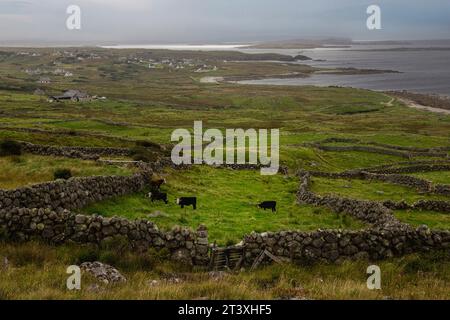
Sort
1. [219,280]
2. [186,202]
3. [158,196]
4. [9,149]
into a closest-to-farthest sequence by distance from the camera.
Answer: [219,280] < [186,202] < [158,196] < [9,149]

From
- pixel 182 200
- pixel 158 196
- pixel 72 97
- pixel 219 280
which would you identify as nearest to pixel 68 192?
pixel 158 196

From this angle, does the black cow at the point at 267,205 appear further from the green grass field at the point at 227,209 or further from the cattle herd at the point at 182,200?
the green grass field at the point at 227,209

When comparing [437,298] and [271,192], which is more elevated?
[437,298]

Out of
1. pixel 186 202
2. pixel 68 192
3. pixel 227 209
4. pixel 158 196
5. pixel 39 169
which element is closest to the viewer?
pixel 68 192

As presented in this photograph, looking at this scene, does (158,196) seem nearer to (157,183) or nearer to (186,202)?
(186,202)

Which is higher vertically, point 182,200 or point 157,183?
point 157,183

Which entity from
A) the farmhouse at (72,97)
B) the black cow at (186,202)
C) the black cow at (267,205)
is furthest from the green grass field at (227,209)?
the farmhouse at (72,97)

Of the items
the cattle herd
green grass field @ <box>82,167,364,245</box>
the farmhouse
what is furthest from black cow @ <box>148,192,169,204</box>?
the farmhouse
